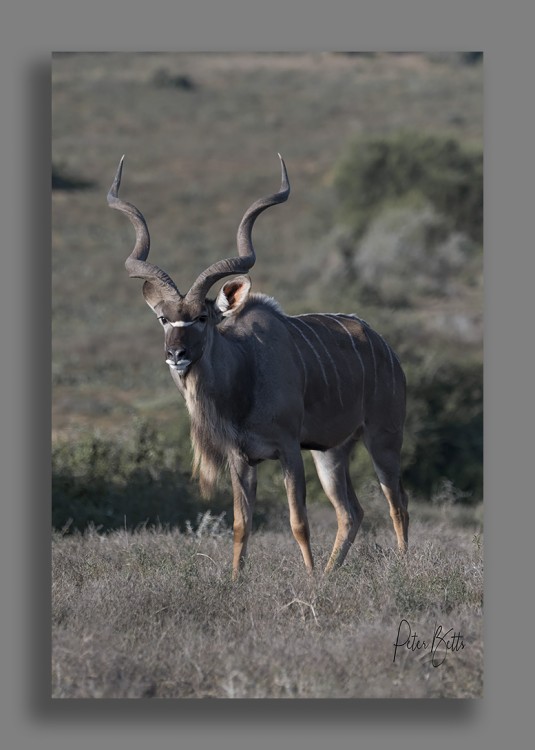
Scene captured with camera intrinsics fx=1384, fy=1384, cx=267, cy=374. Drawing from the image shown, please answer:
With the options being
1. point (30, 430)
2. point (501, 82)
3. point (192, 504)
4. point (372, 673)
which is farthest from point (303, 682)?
point (192, 504)

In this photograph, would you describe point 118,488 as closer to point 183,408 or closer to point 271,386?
point 271,386

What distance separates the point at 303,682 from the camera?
19.9 feet

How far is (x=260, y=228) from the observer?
2836 centimetres

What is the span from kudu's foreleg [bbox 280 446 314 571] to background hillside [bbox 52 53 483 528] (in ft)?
7.09

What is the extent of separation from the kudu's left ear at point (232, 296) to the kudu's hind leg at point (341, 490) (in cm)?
167

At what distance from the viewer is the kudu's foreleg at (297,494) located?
24.7ft

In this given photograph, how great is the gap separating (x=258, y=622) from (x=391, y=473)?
2.00 metres

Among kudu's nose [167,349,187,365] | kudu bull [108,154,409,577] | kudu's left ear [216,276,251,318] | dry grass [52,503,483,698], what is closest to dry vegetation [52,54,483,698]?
dry grass [52,503,483,698]

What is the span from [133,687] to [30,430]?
1364 mm

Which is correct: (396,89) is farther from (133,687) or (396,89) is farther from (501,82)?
(133,687)
